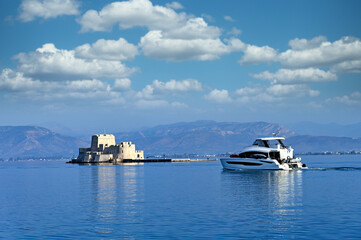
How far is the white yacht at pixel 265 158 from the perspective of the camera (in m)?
90.3

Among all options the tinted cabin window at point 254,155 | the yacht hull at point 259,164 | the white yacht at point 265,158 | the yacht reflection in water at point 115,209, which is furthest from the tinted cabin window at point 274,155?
the yacht reflection in water at point 115,209

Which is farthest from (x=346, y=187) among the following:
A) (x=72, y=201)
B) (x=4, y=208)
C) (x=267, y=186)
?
(x=4, y=208)

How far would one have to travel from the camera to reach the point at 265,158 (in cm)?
9125

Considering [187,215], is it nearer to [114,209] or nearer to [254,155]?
[114,209]

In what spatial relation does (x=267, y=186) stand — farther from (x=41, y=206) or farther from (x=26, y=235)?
(x=26, y=235)

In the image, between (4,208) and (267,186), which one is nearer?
(4,208)

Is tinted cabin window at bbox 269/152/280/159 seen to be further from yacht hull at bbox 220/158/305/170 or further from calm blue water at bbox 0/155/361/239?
calm blue water at bbox 0/155/361/239

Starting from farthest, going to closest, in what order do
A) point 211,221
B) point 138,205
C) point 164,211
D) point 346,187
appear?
1. point 346,187
2. point 138,205
3. point 164,211
4. point 211,221

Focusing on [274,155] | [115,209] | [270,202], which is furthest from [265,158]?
[115,209]

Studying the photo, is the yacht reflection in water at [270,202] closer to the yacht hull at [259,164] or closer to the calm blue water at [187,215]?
the calm blue water at [187,215]

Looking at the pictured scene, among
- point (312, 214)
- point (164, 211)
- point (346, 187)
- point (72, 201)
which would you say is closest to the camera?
point (312, 214)

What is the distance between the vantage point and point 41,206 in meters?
42.1

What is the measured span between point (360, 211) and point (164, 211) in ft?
46.4

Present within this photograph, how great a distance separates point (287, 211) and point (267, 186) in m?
21.0
